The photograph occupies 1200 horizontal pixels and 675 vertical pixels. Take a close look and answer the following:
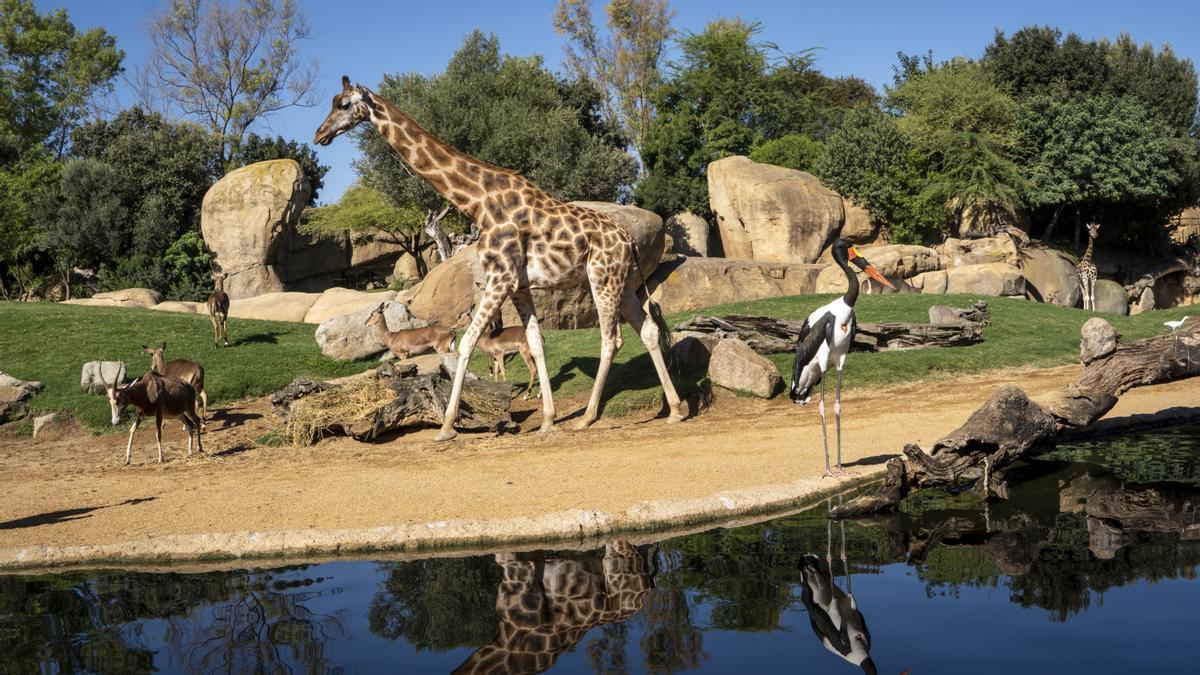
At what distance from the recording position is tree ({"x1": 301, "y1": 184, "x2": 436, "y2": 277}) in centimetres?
4109

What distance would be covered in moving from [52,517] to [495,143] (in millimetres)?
31768

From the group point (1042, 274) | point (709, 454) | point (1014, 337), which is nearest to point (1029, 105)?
point (1042, 274)

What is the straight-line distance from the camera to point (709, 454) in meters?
10.9

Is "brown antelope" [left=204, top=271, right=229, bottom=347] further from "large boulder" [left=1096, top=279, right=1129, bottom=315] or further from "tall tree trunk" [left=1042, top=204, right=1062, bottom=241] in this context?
"tall tree trunk" [left=1042, top=204, right=1062, bottom=241]

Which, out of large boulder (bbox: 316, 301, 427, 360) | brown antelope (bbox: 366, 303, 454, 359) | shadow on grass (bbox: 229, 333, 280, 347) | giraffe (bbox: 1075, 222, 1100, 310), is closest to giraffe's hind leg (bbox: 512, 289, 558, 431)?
brown antelope (bbox: 366, 303, 454, 359)

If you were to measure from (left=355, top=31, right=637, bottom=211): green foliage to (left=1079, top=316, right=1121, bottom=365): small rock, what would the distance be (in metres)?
28.9

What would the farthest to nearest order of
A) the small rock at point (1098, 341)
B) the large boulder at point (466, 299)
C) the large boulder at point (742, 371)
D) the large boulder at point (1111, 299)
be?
the large boulder at point (1111, 299) < the large boulder at point (466, 299) < the large boulder at point (742, 371) < the small rock at point (1098, 341)

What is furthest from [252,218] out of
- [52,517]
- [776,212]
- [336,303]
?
[52,517]

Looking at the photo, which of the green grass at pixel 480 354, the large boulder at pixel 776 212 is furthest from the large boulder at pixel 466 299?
the large boulder at pixel 776 212

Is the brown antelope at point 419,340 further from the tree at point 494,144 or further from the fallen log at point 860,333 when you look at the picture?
the tree at point 494,144

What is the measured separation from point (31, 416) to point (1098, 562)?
14477 millimetres

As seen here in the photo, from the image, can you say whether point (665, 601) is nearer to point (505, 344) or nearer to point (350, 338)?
point (505, 344)

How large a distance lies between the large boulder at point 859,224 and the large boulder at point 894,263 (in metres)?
4.52

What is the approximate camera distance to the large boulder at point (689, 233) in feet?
133
